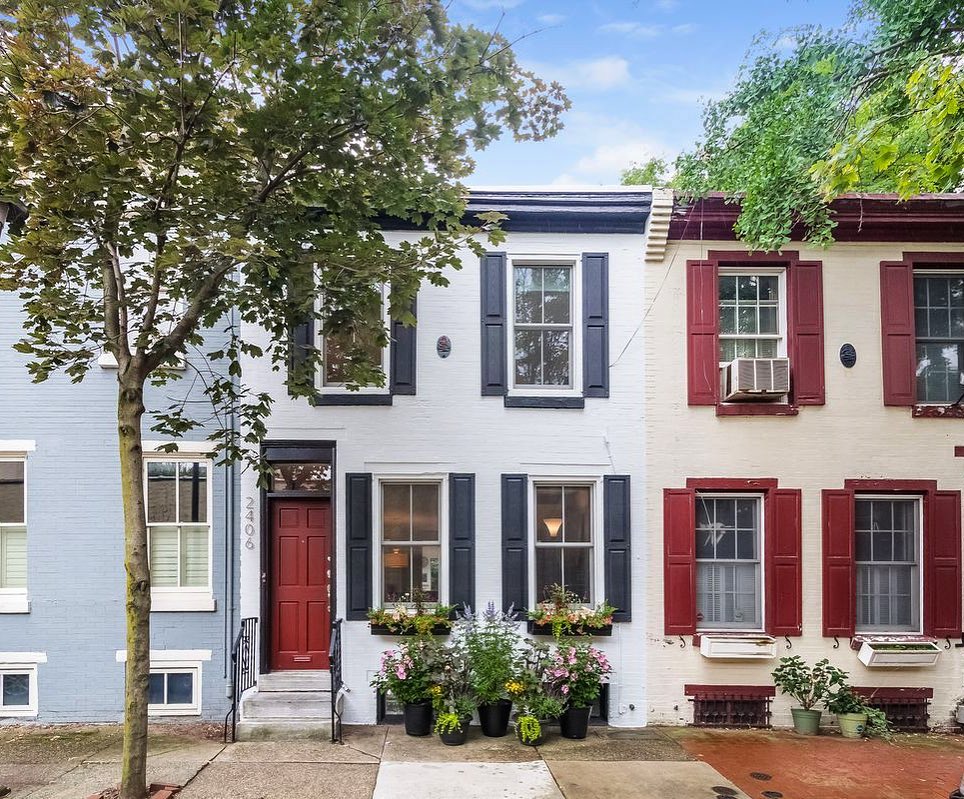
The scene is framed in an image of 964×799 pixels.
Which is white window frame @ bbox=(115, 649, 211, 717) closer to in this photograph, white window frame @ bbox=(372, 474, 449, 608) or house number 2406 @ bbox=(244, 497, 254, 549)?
house number 2406 @ bbox=(244, 497, 254, 549)

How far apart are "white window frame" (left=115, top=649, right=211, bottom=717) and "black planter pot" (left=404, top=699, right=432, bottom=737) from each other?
2488 millimetres

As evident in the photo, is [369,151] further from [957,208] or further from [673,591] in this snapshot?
[957,208]

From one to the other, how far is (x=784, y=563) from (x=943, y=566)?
1.87 meters

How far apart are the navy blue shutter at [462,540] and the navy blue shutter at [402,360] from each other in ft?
3.94

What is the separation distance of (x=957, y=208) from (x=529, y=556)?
21.5 feet

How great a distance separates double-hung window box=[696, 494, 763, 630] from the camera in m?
7.98

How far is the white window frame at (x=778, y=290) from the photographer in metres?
8.13

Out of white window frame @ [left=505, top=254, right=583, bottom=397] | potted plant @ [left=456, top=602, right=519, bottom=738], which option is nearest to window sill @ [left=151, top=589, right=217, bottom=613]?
potted plant @ [left=456, top=602, right=519, bottom=738]

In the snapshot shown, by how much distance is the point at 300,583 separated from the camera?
8.02 meters

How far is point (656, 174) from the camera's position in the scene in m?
17.8

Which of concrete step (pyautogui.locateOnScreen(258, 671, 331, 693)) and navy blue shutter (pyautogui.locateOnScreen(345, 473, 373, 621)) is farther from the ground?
navy blue shutter (pyautogui.locateOnScreen(345, 473, 373, 621))

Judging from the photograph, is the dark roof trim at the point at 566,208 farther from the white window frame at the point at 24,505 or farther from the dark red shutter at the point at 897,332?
the white window frame at the point at 24,505

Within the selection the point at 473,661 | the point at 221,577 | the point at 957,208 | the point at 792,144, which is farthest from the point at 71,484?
the point at 957,208

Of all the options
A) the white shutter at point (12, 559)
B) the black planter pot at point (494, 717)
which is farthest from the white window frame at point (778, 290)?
the white shutter at point (12, 559)
